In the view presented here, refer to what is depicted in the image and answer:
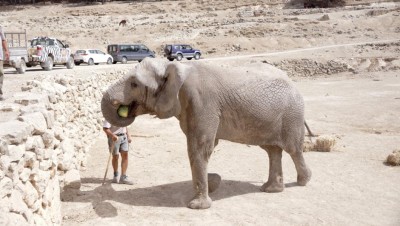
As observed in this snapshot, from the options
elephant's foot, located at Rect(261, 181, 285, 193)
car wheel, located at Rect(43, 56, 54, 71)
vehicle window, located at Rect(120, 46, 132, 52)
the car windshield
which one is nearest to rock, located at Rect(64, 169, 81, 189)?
elephant's foot, located at Rect(261, 181, 285, 193)

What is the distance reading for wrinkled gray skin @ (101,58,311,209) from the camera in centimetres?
771

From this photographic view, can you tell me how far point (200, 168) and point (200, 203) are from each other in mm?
599

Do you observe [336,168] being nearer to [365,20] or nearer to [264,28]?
[264,28]

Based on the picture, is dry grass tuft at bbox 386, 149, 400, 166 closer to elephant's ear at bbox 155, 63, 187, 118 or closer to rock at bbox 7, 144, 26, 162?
elephant's ear at bbox 155, 63, 187, 118

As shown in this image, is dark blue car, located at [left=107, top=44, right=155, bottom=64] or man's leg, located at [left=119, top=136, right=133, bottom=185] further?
dark blue car, located at [left=107, top=44, right=155, bottom=64]

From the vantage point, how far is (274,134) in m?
8.54

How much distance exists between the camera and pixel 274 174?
891 centimetres

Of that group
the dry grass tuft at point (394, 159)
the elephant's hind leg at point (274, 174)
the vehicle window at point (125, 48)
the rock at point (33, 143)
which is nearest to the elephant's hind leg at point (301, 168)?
the elephant's hind leg at point (274, 174)

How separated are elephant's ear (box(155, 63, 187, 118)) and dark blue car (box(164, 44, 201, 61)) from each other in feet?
96.2

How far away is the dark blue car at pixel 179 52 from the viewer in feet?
122

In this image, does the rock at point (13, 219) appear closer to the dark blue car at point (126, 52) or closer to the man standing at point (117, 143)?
the man standing at point (117, 143)

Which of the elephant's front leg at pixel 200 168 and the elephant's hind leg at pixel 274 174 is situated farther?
the elephant's hind leg at pixel 274 174

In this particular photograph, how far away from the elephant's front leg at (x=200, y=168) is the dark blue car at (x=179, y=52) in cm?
2940

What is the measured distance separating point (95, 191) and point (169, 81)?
2529mm
